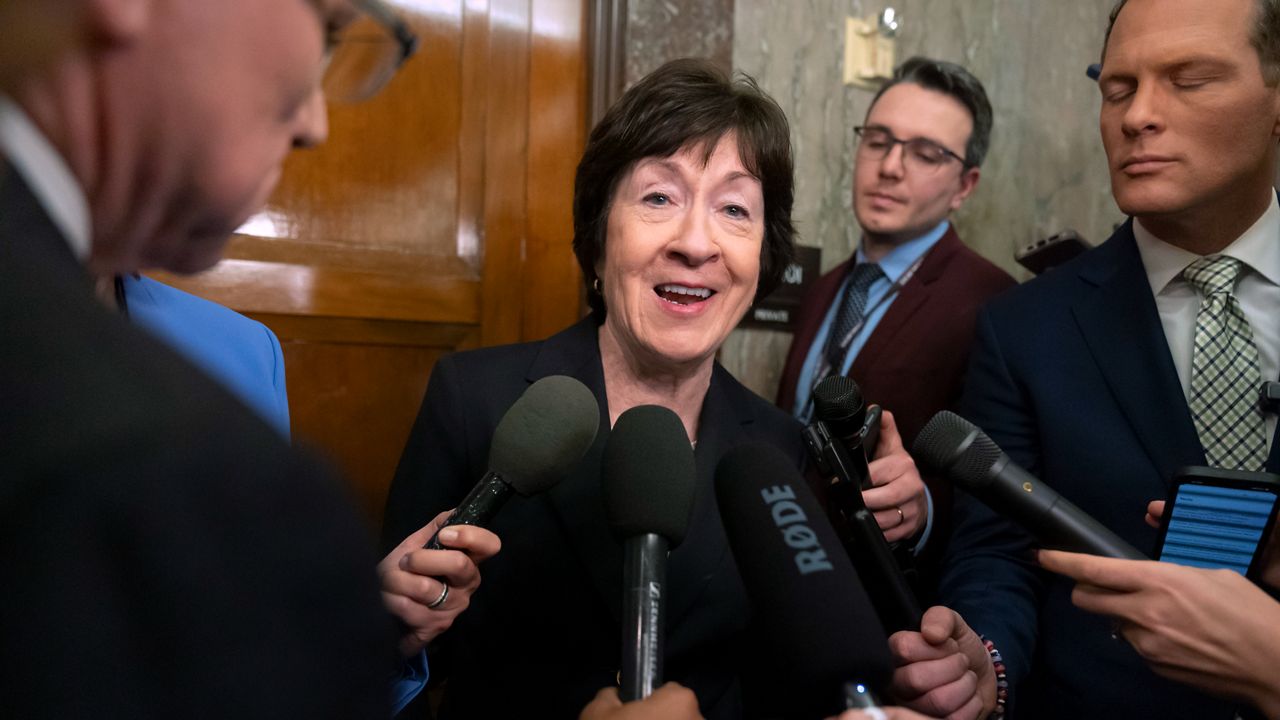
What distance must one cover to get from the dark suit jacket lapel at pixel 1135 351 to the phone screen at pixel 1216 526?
15.1 inches

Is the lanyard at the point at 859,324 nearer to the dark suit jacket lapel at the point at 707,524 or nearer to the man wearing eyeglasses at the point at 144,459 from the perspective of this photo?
the dark suit jacket lapel at the point at 707,524

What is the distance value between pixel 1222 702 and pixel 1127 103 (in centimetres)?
102

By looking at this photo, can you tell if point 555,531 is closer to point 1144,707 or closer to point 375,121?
point 1144,707

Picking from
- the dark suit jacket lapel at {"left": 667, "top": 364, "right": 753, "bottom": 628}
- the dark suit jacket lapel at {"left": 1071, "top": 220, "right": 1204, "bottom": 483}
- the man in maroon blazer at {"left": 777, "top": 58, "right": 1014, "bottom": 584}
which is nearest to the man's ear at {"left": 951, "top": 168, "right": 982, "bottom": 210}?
the man in maroon blazer at {"left": 777, "top": 58, "right": 1014, "bottom": 584}

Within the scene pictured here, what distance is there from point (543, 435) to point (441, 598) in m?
0.22

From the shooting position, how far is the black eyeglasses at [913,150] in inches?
109

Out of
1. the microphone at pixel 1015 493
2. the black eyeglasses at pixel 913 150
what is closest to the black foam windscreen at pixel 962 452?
the microphone at pixel 1015 493

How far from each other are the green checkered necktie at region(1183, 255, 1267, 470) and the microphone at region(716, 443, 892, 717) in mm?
1067

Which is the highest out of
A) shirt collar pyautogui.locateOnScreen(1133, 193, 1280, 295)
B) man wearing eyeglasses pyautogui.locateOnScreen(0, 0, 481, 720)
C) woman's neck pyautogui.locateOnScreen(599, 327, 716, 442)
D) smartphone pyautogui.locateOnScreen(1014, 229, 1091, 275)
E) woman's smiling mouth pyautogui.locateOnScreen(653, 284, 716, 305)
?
man wearing eyeglasses pyautogui.locateOnScreen(0, 0, 481, 720)

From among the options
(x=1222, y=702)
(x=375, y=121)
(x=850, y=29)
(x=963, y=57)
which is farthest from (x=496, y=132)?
(x=1222, y=702)

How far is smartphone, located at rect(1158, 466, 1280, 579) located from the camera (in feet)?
4.03

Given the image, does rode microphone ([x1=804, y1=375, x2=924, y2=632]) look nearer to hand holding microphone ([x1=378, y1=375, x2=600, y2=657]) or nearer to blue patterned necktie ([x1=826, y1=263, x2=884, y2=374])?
hand holding microphone ([x1=378, y1=375, x2=600, y2=657])

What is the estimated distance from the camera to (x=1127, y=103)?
1814 mm

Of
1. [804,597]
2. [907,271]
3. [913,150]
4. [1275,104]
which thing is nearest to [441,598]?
[804,597]
